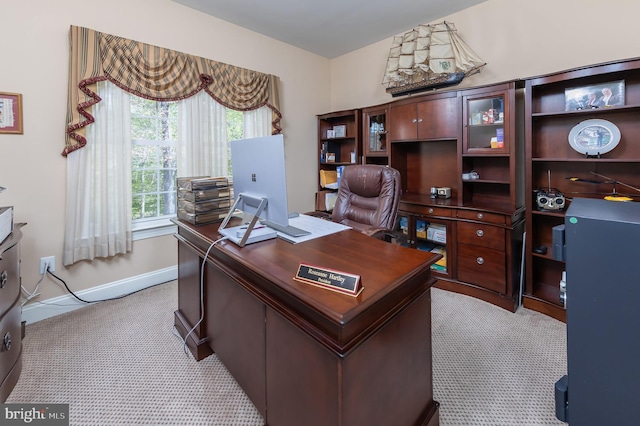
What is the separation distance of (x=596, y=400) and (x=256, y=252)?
1.44m

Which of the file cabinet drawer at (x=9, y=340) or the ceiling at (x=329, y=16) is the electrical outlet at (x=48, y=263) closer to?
the file cabinet drawer at (x=9, y=340)

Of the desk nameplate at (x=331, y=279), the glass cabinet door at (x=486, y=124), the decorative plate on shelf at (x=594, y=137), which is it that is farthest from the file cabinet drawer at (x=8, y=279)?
the decorative plate on shelf at (x=594, y=137)

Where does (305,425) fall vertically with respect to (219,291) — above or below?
below

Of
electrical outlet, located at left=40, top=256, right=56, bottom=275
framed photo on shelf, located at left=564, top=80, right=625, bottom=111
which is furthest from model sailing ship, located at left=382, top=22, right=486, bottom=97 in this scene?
electrical outlet, located at left=40, top=256, right=56, bottom=275

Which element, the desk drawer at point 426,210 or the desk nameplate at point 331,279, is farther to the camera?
the desk drawer at point 426,210

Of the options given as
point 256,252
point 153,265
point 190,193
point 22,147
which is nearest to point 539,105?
point 256,252

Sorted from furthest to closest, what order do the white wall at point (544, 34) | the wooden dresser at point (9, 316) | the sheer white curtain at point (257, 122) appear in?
the sheer white curtain at point (257, 122), the white wall at point (544, 34), the wooden dresser at point (9, 316)

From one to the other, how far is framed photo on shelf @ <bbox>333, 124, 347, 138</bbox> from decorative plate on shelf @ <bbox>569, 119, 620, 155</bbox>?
2413mm

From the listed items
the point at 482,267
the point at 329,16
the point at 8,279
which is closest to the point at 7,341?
the point at 8,279

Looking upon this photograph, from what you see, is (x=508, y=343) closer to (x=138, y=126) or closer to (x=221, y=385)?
(x=221, y=385)

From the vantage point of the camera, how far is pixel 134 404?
1.52 meters

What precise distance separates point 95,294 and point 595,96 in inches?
166

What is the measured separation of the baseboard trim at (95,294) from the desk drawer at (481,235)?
281cm

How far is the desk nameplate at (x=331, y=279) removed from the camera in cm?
92
